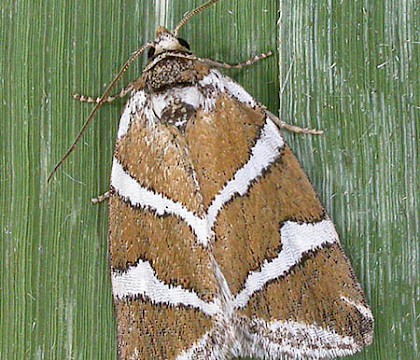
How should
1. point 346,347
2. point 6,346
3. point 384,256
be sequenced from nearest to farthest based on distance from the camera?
point 346,347, point 384,256, point 6,346

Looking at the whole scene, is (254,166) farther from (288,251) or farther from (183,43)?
(183,43)

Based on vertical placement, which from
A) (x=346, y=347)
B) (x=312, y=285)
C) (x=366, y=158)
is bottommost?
(x=346, y=347)

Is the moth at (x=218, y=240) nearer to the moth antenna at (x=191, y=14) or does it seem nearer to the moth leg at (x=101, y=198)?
the moth antenna at (x=191, y=14)

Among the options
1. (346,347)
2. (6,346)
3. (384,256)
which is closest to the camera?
(346,347)

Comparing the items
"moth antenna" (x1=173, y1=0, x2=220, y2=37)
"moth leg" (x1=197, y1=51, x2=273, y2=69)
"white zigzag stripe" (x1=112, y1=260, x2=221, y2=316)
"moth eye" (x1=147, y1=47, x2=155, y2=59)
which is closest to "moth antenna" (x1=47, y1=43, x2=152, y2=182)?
"moth eye" (x1=147, y1=47, x2=155, y2=59)

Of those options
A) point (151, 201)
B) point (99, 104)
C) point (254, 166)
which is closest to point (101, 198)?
point (151, 201)

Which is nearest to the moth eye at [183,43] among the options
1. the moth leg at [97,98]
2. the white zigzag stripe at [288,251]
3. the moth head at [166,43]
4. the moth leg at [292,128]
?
the moth head at [166,43]

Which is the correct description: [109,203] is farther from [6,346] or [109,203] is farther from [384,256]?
[384,256]

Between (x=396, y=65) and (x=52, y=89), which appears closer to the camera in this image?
(x=396, y=65)

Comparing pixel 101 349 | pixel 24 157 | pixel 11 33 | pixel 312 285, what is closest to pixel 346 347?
pixel 312 285
